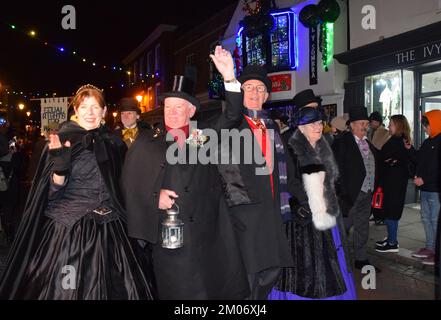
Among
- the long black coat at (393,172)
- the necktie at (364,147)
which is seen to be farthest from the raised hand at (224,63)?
the long black coat at (393,172)

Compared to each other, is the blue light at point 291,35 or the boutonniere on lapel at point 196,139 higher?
the blue light at point 291,35

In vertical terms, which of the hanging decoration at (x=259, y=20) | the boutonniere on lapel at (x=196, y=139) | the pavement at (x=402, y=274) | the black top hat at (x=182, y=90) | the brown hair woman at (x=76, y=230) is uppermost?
the hanging decoration at (x=259, y=20)

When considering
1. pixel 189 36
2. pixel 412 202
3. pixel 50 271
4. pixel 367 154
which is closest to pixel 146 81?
pixel 189 36

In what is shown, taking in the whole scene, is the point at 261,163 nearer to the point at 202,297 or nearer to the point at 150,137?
the point at 150,137

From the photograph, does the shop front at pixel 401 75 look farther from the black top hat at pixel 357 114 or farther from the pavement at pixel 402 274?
the black top hat at pixel 357 114

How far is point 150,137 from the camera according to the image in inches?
140

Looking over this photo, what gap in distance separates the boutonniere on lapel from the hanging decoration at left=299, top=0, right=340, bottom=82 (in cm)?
1122

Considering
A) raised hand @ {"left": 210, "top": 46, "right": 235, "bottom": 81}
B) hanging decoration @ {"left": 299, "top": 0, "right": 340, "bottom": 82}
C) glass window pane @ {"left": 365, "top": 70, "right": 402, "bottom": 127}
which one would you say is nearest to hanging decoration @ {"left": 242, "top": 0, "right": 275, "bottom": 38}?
hanging decoration @ {"left": 299, "top": 0, "right": 340, "bottom": 82}

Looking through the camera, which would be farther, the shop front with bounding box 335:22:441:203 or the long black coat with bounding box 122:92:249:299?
the shop front with bounding box 335:22:441:203

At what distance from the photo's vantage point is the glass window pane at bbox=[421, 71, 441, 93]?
10.6 meters

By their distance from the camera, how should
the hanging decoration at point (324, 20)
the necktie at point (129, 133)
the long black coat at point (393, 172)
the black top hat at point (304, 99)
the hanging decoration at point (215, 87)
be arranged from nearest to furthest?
the black top hat at point (304, 99)
the necktie at point (129, 133)
the long black coat at point (393, 172)
the hanging decoration at point (324, 20)
the hanging decoration at point (215, 87)

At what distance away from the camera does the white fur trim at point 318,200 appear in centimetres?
399

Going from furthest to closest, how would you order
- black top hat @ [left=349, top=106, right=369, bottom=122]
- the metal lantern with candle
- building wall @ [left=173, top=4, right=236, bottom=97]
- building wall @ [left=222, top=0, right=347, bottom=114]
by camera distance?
building wall @ [left=173, top=4, right=236, bottom=97] < building wall @ [left=222, top=0, right=347, bottom=114] < black top hat @ [left=349, top=106, right=369, bottom=122] < the metal lantern with candle

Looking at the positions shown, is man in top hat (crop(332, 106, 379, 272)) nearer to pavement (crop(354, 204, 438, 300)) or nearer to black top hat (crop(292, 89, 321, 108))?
pavement (crop(354, 204, 438, 300))
